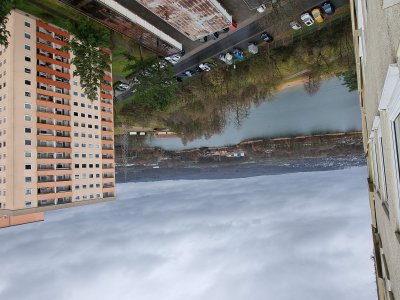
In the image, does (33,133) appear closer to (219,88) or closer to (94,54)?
(94,54)

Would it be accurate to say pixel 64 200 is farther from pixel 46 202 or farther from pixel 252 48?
pixel 252 48

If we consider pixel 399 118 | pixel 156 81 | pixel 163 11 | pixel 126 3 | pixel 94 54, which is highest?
pixel 126 3

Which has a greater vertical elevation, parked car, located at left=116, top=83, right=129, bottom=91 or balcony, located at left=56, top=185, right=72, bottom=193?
parked car, located at left=116, top=83, right=129, bottom=91

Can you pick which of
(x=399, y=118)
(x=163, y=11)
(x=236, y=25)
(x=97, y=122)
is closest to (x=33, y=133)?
(x=97, y=122)

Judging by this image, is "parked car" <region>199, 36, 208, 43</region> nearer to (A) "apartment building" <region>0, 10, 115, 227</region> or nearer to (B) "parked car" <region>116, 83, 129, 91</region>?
(B) "parked car" <region>116, 83, 129, 91</region>

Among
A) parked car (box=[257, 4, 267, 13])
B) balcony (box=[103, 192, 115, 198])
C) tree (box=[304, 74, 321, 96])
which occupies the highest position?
parked car (box=[257, 4, 267, 13])

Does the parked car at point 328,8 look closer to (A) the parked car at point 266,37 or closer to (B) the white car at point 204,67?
(A) the parked car at point 266,37

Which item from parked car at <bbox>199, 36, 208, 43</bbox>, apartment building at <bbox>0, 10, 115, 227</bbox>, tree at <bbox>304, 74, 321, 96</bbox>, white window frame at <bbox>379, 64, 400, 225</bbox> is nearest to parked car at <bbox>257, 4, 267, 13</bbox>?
parked car at <bbox>199, 36, 208, 43</bbox>
